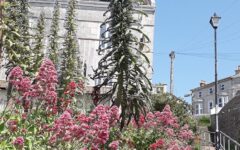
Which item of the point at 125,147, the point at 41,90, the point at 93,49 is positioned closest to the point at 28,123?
the point at 41,90

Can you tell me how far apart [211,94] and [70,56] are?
5211 centimetres

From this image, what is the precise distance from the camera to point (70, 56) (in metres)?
18.9

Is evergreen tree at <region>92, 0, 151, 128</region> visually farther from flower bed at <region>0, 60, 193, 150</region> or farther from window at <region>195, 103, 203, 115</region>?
window at <region>195, 103, 203, 115</region>

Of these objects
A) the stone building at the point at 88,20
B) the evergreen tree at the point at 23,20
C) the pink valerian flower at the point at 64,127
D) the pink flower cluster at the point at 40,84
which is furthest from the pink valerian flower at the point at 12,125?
the stone building at the point at 88,20

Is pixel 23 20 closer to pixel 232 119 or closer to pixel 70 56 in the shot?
pixel 70 56

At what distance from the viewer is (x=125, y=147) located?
865 centimetres

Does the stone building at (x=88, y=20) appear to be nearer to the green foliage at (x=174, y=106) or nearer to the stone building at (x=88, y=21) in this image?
the stone building at (x=88, y=21)

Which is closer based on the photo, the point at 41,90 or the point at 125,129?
the point at 41,90

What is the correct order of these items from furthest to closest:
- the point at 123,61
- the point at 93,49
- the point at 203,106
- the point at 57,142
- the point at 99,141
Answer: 1. the point at 203,106
2. the point at 93,49
3. the point at 123,61
4. the point at 57,142
5. the point at 99,141

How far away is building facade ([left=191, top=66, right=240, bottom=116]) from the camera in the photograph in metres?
61.5

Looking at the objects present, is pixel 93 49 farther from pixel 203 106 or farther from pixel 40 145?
pixel 203 106

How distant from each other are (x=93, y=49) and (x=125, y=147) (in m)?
18.8

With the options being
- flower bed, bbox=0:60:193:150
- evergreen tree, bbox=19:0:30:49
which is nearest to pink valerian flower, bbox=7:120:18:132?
flower bed, bbox=0:60:193:150

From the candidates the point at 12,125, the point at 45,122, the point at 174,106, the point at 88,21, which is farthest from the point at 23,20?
the point at 12,125
